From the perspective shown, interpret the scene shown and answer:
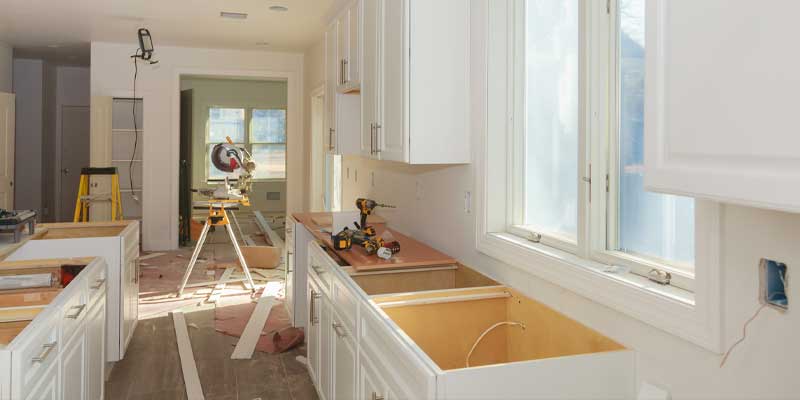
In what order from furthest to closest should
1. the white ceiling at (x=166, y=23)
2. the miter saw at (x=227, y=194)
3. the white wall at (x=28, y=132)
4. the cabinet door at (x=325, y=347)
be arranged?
1. the white wall at (x=28, y=132)
2. the white ceiling at (x=166, y=23)
3. the miter saw at (x=227, y=194)
4. the cabinet door at (x=325, y=347)

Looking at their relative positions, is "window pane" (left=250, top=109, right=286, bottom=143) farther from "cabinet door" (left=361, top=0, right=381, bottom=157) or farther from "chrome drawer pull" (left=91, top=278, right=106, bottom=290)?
"chrome drawer pull" (left=91, top=278, right=106, bottom=290)

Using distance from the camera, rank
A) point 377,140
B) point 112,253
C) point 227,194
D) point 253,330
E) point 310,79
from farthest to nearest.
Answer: point 310,79 → point 227,194 → point 253,330 → point 112,253 → point 377,140

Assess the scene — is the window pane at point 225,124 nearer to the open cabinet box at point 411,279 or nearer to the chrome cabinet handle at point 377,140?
the chrome cabinet handle at point 377,140

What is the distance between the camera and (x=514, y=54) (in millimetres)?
2506

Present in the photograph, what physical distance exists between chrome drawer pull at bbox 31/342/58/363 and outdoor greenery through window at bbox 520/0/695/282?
172cm

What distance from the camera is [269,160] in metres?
10.7

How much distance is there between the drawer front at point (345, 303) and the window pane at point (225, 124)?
8.41m

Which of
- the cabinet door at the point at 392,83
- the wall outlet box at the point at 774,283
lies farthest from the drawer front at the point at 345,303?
the wall outlet box at the point at 774,283

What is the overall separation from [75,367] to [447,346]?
1406mm

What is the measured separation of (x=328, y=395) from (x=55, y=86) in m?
8.29

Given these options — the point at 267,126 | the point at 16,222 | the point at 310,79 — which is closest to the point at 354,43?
the point at 16,222

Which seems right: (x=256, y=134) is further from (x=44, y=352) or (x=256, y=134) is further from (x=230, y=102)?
(x=44, y=352)

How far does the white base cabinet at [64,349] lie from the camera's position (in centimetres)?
156

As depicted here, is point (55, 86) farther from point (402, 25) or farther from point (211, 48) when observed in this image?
point (402, 25)
